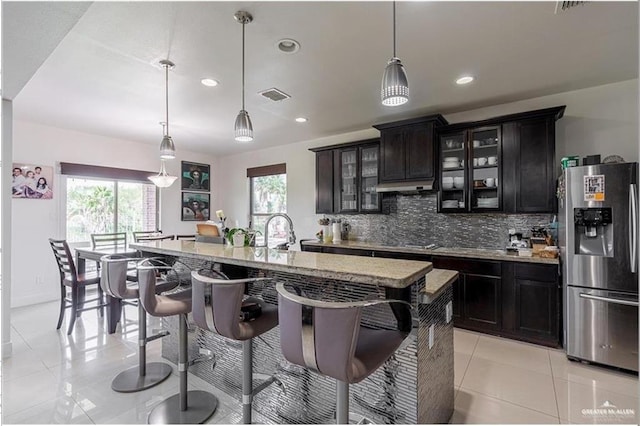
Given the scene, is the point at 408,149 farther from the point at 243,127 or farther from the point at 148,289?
the point at 148,289

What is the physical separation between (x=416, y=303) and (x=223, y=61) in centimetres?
245

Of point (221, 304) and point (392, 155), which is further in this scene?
point (392, 155)

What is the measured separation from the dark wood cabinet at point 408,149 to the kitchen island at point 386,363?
6.77 feet

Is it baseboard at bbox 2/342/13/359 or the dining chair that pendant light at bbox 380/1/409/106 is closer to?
the dining chair

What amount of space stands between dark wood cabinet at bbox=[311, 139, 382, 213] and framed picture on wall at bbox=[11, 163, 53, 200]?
4078 millimetres

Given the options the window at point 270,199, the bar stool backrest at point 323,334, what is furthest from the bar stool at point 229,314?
the window at point 270,199

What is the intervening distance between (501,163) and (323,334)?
10.5 ft

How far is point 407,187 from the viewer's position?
3.92 m

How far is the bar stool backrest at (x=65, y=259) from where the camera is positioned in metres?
3.38

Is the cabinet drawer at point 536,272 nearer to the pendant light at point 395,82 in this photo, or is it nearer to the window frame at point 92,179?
the pendant light at point 395,82

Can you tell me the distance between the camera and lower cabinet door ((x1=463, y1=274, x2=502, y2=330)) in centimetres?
326

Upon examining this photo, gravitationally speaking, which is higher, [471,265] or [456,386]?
[471,265]

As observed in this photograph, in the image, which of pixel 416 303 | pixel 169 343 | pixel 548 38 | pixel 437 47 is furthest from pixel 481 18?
pixel 169 343

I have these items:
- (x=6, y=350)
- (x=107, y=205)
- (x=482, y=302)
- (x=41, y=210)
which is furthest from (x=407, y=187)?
(x=41, y=210)
